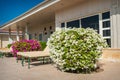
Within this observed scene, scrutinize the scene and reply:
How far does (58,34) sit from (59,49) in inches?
24.1

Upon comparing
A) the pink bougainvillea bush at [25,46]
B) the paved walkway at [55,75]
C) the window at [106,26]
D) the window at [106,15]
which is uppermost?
the window at [106,15]

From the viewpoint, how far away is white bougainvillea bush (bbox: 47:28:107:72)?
538cm

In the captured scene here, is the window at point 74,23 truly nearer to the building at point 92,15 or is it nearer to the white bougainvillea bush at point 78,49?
the building at point 92,15

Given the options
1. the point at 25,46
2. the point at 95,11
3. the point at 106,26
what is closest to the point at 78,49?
the point at 106,26

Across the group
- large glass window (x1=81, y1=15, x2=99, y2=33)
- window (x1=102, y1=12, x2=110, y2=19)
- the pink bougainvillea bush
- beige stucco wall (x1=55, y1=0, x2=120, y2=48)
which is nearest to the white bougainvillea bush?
beige stucco wall (x1=55, y1=0, x2=120, y2=48)

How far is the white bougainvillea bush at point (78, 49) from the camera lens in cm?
538

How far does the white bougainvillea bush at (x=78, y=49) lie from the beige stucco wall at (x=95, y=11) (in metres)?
2.56

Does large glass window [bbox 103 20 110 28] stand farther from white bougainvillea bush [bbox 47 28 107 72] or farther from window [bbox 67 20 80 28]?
white bougainvillea bush [bbox 47 28 107 72]

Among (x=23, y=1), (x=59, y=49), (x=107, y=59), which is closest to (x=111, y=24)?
(x=107, y=59)

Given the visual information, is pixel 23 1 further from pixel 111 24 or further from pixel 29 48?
pixel 111 24

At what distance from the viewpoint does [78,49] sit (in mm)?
5406

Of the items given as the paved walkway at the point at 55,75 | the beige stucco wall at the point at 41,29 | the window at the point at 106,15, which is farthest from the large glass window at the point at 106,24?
the beige stucco wall at the point at 41,29

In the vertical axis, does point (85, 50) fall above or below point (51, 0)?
below

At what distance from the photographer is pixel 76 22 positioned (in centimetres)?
1095
